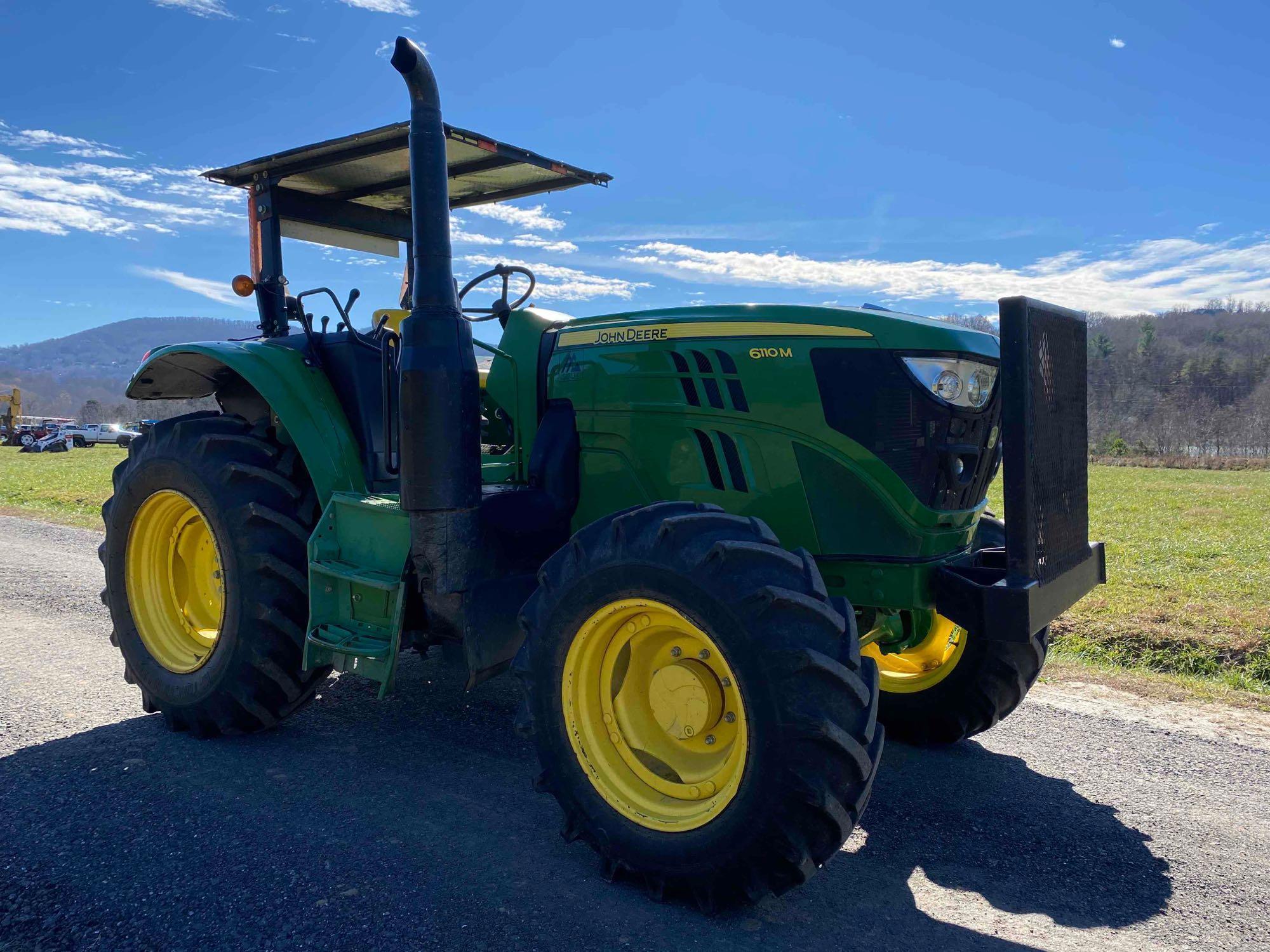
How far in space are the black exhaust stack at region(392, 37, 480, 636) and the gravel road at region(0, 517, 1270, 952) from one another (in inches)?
37.6

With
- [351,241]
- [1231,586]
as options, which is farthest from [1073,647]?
[351,241]

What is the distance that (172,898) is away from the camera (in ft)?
8.88

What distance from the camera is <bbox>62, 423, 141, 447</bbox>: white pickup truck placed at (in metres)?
46.8

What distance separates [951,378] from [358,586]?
242 cm

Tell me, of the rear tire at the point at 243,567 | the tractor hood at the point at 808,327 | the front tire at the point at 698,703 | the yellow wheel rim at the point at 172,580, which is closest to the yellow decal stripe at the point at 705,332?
the tractor hood at the point at 808,327

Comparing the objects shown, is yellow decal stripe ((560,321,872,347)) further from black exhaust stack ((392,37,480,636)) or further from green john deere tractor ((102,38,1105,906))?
black exhaust stack ((392,37,480,636))

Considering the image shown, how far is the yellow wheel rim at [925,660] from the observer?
160 inches

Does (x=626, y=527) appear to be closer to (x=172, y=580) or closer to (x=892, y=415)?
(x=892, y=415)

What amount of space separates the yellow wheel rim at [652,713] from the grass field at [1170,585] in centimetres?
363

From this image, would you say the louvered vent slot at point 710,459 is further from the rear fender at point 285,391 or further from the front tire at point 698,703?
the rear fender at point 285,391

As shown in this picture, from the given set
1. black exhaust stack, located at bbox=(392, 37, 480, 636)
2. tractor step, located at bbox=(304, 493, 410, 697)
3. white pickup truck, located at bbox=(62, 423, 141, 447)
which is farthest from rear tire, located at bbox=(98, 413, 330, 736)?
white pickup truck, located at bbox=(62, 423, 141, 447)

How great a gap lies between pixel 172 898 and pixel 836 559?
91.9 inches

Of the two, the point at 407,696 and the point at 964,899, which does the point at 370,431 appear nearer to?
the point at 407,696

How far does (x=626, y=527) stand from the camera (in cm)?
283
